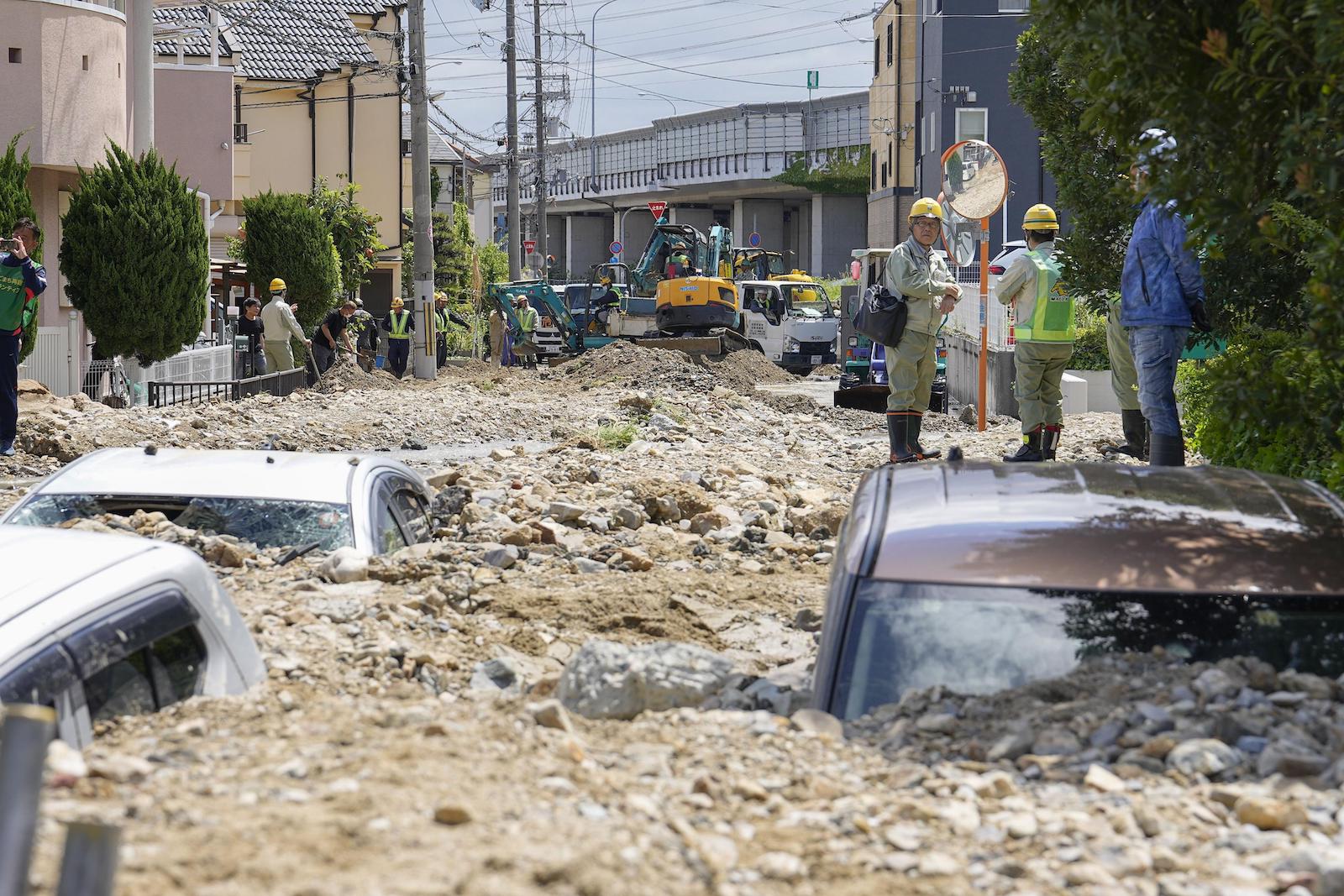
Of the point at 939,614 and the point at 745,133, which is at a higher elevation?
the point at 745,133

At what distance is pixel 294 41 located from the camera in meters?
53.2

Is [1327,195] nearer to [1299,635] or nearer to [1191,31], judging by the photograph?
[1191,31]

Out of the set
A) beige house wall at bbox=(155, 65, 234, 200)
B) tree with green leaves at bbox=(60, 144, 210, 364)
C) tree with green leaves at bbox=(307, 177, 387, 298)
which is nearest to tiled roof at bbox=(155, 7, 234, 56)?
beige house wall at bbox=(155, 65, 234, 200)

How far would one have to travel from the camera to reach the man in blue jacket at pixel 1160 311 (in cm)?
950

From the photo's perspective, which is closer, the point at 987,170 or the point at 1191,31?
the point at 1191,31

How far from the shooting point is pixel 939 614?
170 inches

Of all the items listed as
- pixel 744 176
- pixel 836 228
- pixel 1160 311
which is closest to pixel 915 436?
pixel 1160 311

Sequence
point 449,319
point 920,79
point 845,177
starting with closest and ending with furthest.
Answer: point 449,319
point 920,79
point 845,177

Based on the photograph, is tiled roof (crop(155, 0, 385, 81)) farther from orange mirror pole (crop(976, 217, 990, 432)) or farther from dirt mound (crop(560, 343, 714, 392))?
orange mirror pole (crop(976, 217, 990, 432))

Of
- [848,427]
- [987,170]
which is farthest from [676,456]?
[848,427]

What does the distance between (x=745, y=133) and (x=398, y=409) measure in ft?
257

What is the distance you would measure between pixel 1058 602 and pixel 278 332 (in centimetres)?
2302

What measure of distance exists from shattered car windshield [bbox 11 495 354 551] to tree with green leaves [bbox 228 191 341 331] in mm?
28038

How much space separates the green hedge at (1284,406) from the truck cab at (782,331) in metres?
30.8
